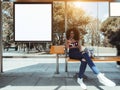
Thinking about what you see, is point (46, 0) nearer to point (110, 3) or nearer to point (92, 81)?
point (110, 3)

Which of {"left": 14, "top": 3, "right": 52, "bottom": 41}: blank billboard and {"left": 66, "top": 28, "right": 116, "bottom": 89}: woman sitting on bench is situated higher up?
{"left": 14, "top": 3, "right": 52, "bottom": 41}: blank billboard

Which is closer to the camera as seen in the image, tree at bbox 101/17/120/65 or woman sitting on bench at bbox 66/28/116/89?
woman sitting on bench at bbox 66/28/116/89

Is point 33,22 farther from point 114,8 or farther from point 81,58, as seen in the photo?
point 81,58

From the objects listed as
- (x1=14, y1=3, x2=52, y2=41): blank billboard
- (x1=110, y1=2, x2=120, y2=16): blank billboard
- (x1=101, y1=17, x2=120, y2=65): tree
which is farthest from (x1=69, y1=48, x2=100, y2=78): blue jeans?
(x1=101, y1=17, x2=120, y2=65): tree

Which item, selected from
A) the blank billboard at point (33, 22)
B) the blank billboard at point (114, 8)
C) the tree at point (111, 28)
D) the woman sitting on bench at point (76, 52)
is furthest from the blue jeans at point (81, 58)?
the tree at point (111, 28)

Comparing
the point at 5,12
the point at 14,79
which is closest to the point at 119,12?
the point at 14,79

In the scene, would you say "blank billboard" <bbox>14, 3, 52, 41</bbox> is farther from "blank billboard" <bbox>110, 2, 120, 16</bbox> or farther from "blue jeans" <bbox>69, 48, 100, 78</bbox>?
"blue jeans" <bbox>69, 48, 100, 78</bbox>

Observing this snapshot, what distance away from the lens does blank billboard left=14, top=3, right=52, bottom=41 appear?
11055mm

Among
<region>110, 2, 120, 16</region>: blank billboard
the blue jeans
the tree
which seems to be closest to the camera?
the blue jeans

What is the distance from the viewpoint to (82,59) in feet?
26.3

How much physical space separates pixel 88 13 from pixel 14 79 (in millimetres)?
9361

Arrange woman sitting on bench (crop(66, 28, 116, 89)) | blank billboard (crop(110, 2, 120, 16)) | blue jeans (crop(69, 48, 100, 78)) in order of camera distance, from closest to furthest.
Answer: blue jeans (crop(69, 48, 100, 78))
woman sitting on bench (crop(66, 28, 116, 89))
blank billboard (crop(110, 2, 120, 16))

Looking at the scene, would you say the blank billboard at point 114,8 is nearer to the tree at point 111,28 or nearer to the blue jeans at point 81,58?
the blue jeans at point 81,58

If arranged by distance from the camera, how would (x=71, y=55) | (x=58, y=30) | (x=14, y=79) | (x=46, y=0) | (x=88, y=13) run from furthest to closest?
(x=88, y=13) < (x=58, y=30) < (x=46, y=0) < (x=14, y=79) < (x=71, y=55)
